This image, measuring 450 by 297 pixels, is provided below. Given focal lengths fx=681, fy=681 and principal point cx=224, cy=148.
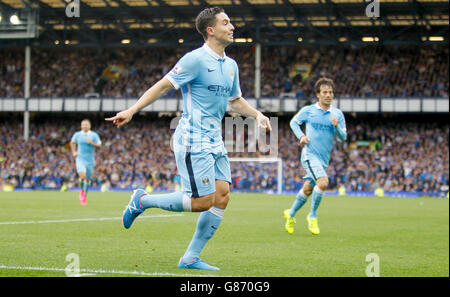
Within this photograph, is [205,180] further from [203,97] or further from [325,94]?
[325,94]

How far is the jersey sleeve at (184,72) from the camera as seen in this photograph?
6.29 metres

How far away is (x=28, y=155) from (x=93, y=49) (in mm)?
10360

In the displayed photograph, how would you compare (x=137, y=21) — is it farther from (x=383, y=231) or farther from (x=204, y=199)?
(x=204, y=199)

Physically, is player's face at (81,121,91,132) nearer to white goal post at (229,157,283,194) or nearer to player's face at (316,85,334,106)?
player's face at (316,85,334,106)

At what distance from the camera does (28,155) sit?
45.8 m

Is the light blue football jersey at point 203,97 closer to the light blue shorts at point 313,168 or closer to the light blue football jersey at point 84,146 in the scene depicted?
the light blue shorts at point 313,168

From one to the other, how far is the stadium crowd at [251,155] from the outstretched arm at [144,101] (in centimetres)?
3233

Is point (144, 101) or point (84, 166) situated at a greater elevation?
point (144, 101)

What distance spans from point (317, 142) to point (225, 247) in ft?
12.1

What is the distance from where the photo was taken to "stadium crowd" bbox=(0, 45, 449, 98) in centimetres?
4559

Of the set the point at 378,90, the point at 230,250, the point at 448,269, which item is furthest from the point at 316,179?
the point at 378,90

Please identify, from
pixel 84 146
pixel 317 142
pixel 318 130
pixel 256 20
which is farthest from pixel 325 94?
pixel 256 20

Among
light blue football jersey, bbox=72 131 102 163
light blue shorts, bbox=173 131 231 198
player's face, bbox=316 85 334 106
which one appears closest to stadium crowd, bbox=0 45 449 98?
light blue football jersey, bbox=72 131 102 163

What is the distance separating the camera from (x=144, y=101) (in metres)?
5.99
